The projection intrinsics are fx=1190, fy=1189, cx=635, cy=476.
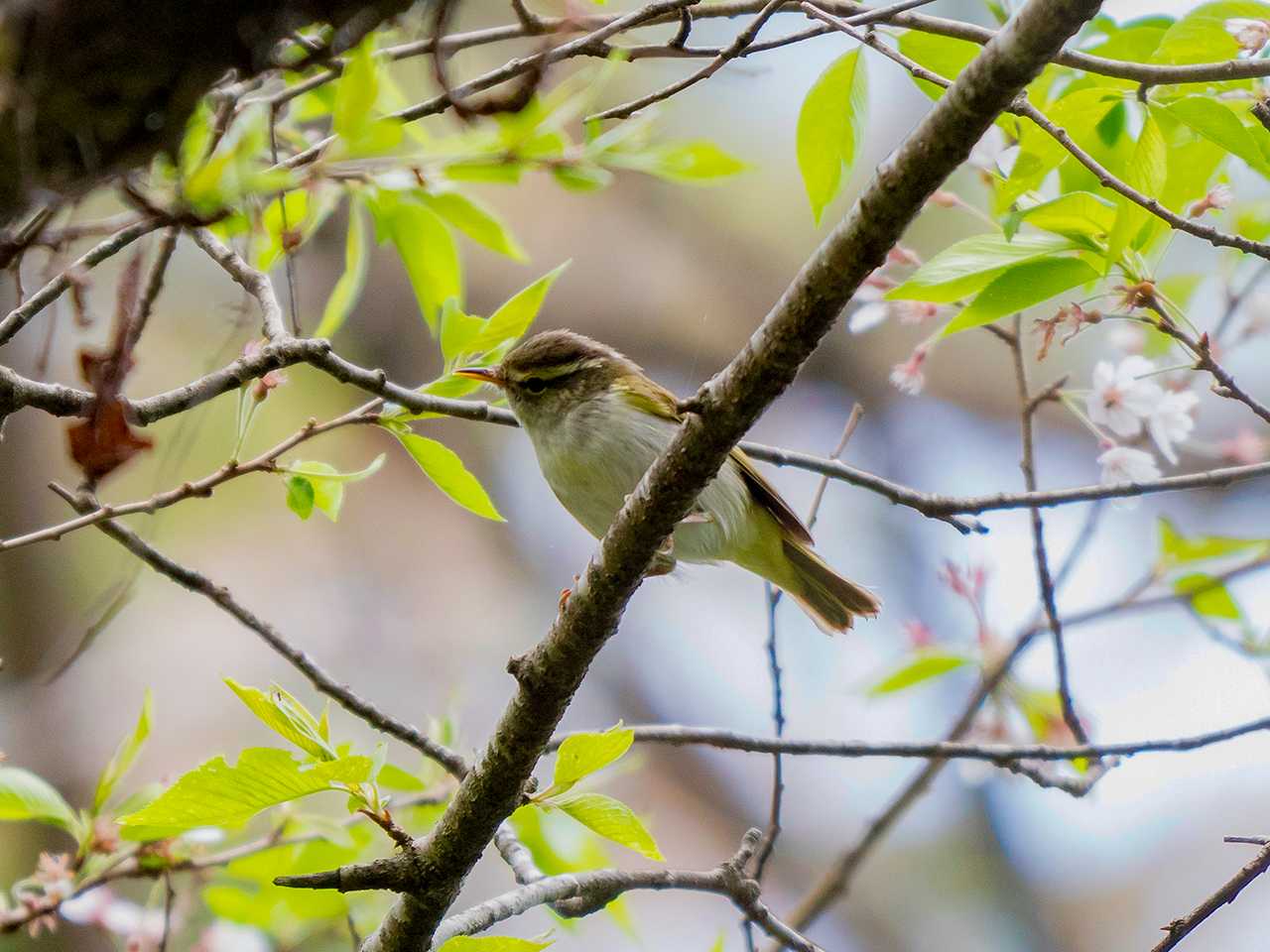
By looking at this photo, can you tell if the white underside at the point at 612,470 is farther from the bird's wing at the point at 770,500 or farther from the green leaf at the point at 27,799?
the green leaf at the point at 27,799

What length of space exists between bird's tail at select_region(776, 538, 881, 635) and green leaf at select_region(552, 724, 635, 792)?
7.04 feet

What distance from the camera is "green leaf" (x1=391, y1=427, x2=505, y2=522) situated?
2.02 metres

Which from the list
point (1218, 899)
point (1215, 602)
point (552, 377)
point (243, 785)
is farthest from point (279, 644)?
point (1215, 602)

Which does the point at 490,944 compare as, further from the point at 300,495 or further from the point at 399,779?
the point at 399,779

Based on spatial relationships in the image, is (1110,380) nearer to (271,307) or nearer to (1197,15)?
(1197,15)

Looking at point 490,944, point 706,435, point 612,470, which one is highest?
point 612,470

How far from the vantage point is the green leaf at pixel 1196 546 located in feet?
10.1

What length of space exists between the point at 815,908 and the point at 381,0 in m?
3.13

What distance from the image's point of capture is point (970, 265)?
1934 mm

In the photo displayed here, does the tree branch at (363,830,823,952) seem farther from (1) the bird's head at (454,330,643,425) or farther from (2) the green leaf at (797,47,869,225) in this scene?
(1) the bird's head at (454,330,643,425)

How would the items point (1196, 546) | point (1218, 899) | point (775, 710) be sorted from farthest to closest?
point (1196, 546), point (775, 710), point (1218, 899)

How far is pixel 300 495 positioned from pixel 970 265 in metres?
1.19

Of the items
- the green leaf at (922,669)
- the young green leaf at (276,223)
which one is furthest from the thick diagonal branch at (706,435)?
the green leaf at (922,669)

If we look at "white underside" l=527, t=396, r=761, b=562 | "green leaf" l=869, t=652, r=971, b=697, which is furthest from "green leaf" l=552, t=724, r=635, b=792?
"green leaf" l=869, t=652, r=971, b=697
